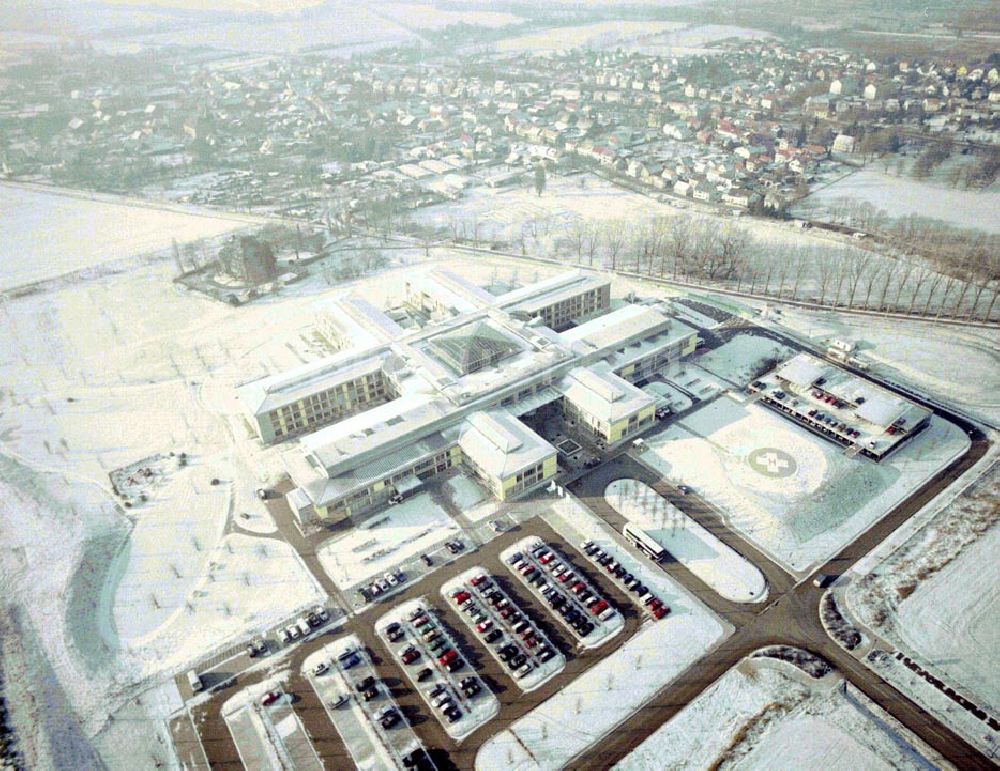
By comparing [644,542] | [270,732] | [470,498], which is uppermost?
[644,542]

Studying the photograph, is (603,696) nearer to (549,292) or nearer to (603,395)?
(603,395)

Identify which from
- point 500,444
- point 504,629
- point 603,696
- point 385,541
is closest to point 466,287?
point 500,444

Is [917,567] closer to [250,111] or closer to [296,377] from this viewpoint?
[296,377]

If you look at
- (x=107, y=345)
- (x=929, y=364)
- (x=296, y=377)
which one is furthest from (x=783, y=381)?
(x=107, y=345)

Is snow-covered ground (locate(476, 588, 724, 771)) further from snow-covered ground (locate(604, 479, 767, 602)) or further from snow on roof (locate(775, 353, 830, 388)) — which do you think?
snow on roof (locate(775, 353, 830, 388))

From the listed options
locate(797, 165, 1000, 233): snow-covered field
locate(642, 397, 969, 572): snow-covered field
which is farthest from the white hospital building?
locate(797, 165, 1000, 233): snow-covered field

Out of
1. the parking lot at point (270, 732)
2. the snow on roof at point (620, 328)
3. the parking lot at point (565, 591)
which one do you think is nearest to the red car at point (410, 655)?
the parking lot at point (270, 732)
